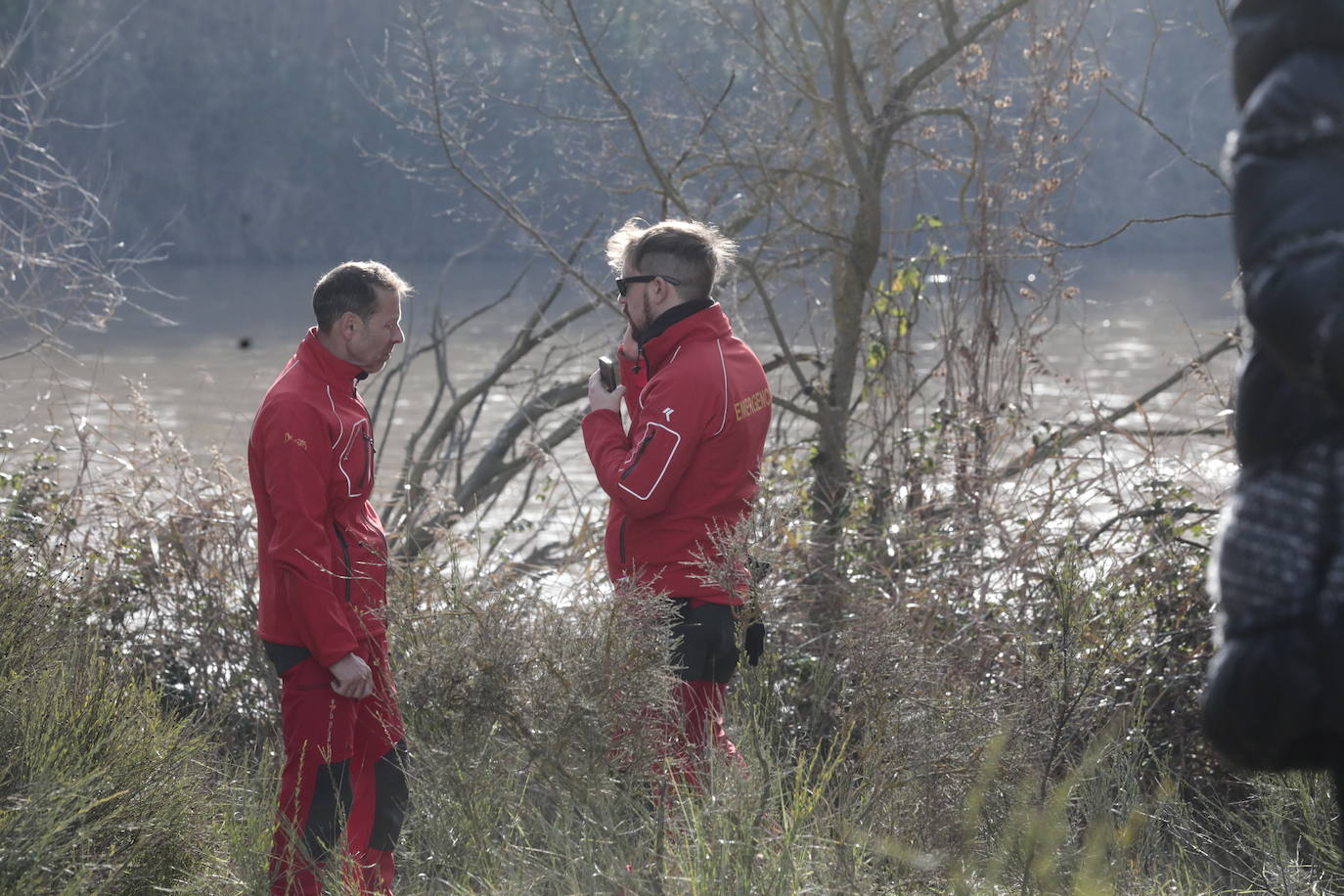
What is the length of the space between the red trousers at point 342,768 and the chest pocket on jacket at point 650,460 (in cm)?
82

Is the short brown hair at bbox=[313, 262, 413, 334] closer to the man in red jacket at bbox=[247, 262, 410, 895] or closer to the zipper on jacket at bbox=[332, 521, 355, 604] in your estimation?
the man in red jacket at bbox=[247, 262, 410, 895]

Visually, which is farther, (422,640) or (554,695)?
(422,640)

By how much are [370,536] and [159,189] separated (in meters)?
47.3

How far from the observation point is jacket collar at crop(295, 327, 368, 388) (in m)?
3.55

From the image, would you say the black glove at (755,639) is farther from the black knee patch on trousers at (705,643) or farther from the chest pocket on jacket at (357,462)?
the chest pocket on jacket at (357,462)

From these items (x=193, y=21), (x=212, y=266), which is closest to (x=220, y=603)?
(x=193, y=21)

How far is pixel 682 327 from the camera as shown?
3592mm

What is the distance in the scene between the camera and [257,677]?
17.8 feet

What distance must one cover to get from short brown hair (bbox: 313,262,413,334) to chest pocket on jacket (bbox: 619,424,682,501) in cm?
80

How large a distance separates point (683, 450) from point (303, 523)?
0.95 m

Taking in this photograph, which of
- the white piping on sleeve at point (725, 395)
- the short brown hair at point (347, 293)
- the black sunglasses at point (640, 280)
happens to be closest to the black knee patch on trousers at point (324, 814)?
the short brown hair at point (347, 293)

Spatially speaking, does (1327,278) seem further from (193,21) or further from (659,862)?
(193,21)

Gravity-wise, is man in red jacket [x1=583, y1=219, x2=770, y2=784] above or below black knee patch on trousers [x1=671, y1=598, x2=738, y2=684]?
above

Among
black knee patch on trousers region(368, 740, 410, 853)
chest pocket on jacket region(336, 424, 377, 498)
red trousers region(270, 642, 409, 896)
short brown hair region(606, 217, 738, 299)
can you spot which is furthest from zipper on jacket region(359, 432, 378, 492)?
short brown hair region(606, 217, 738, 299)
